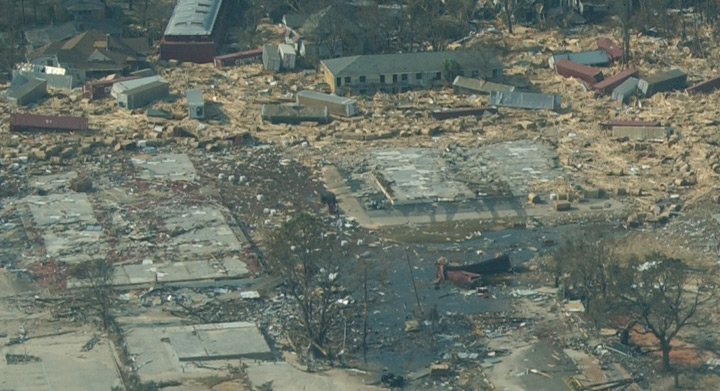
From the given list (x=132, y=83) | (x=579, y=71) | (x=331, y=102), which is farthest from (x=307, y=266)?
(x=579, y=71)

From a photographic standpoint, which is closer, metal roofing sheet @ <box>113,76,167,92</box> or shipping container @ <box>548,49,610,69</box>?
metal roofing sheet @ <box>113,76,167,92</box>

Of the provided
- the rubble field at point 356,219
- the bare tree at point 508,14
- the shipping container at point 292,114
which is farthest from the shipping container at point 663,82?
the shipping container at point 292,114

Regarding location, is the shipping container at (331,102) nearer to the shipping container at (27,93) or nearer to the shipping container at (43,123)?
the shipping container at (43,123)

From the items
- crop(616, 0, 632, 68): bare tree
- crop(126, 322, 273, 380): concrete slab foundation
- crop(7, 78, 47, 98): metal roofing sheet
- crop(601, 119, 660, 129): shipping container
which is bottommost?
crop(7, 78, 47, 98): metal roofing sheet

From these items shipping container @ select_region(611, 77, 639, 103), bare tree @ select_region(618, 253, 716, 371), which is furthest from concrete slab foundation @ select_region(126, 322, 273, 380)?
shipping container @ select_region(611, 77, 639, 103)

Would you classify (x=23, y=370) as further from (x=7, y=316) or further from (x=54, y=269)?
(x=54, y=269)

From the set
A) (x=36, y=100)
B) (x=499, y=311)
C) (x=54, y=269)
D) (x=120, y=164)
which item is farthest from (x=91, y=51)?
(x=499, y=311)

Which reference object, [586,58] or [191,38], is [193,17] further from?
[586,58]

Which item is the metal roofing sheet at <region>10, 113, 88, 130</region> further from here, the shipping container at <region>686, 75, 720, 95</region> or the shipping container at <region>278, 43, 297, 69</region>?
the shipping container at <region>686, 75, 720, 95</region>
